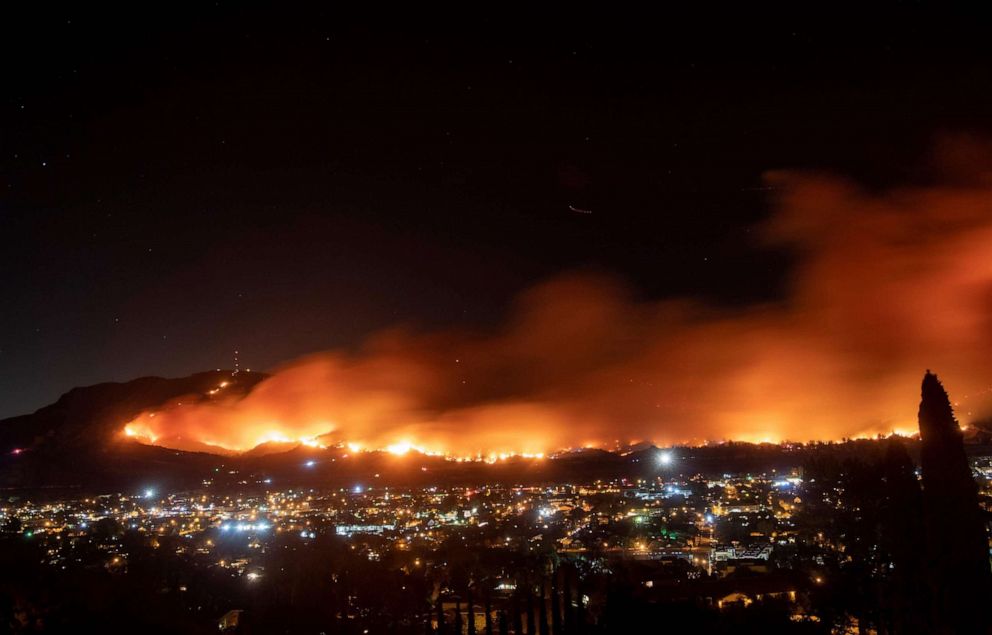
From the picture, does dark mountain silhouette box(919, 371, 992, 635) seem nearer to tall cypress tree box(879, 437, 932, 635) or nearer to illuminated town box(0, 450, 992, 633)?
tall cypress tree box(879, 437, 932, 635)

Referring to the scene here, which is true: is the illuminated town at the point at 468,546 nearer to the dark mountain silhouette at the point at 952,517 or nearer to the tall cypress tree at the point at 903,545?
the tall cypress tree at the point at 903,545

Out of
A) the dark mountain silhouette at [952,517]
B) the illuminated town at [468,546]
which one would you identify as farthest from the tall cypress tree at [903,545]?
the illuminated town at [468,546]

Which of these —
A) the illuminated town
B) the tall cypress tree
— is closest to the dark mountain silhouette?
the tall cypress tree

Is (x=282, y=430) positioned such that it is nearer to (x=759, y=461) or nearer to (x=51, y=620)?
(x=759, y=461)

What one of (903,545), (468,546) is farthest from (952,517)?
(468,546)

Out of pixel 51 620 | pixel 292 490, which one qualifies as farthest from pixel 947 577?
pixel 292 490

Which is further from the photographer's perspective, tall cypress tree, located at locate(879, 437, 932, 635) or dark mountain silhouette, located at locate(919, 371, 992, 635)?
dark mountain silhouette, located at locate(919, 371, 992, 635)

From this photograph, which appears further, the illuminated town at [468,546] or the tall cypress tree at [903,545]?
the illuminated town at [468,546]

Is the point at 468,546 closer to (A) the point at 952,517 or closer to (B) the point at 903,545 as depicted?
(B) the point at 903,545

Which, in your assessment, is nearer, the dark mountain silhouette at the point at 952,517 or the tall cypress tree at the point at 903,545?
the tall cypress tree at the point at 903,545
